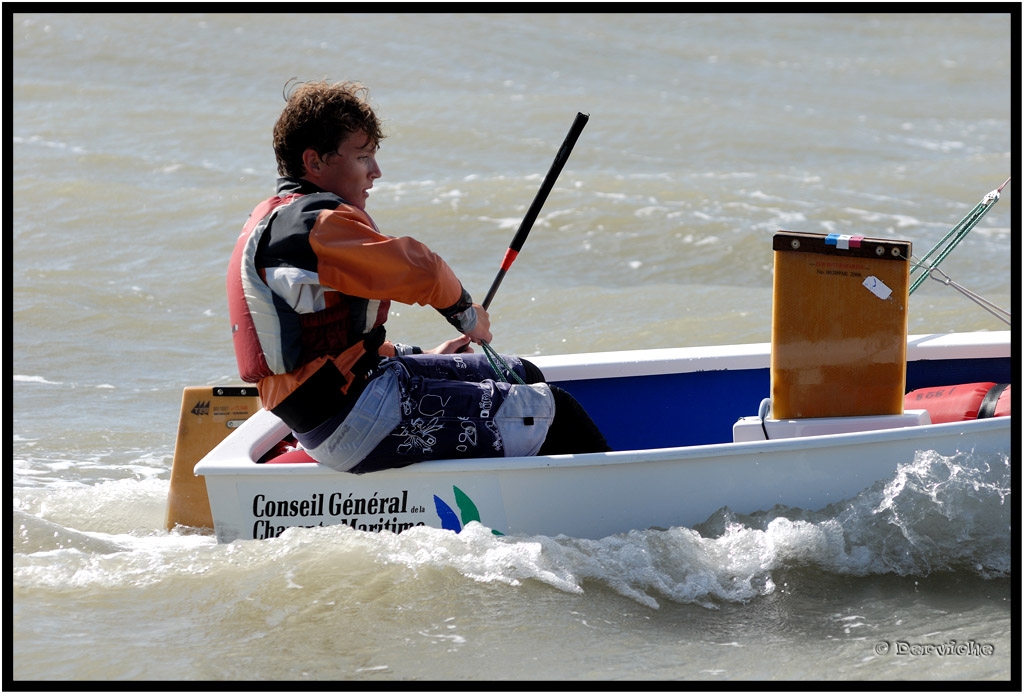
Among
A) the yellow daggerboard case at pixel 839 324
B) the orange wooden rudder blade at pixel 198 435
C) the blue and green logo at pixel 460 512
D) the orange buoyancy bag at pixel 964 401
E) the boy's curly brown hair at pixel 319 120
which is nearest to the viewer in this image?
the boy's curly brown hair at pixel 319 120

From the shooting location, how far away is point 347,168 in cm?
299

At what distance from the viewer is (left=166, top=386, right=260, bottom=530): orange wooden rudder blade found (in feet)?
11.9

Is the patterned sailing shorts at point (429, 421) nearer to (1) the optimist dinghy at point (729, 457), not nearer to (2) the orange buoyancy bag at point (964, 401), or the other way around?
(1) the optimist dinghy at point (729, 457)

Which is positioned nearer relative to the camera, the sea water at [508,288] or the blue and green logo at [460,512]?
the sea water at [508,288]

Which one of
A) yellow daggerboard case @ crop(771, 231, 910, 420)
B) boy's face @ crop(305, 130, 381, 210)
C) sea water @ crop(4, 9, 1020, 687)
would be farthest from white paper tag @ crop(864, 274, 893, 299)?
boy's face @ crop(305, 130, 381, 210)

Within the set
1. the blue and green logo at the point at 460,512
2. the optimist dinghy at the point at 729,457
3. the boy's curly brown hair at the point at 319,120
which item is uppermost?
the boy's curly brown hair at the point at 319,120

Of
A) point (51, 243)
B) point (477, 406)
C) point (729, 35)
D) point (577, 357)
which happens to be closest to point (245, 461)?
point (477, 406)

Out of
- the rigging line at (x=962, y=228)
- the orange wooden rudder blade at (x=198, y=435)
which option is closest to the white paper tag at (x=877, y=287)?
the rigging line at (x=962, y=228)

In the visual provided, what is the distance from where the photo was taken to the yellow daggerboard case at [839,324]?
3.33 meters

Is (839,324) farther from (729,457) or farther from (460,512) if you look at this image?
(460,512)

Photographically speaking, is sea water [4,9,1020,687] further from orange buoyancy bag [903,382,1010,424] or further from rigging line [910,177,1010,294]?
rigging line [910,177,1010,294]

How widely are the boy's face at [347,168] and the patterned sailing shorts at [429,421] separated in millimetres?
477

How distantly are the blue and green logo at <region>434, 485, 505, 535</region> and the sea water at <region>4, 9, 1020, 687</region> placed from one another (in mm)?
29

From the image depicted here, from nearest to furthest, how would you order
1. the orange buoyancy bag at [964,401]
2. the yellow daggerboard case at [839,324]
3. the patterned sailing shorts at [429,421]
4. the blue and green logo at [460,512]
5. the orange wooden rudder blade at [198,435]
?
the patterned sailing shorts at [429,421], the blue and green logo at [460,512], the yellow daggerboard case at [839,324], the orange buoyancy bag at [964,401], the orange wooden rudder blade at [198,435]
